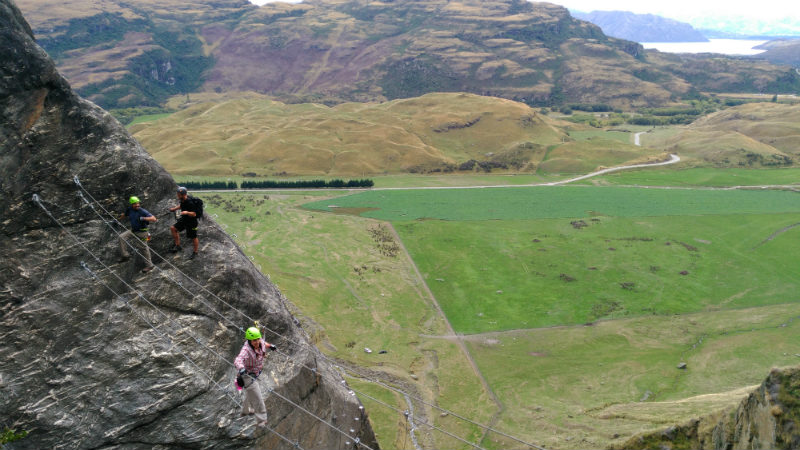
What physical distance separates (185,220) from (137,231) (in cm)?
168

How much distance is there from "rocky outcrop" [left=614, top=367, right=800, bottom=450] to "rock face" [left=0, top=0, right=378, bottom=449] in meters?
20.2

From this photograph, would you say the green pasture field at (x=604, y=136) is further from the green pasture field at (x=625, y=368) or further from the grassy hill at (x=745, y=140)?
the green pasture field at (x=625, y=368)

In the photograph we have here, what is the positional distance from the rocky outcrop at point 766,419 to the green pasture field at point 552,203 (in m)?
74.2

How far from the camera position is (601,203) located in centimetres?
10825

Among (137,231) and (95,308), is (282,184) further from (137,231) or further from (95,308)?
(95,308)

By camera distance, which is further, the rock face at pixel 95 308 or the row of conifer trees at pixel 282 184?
the row of conifer trees at pixel 282 184

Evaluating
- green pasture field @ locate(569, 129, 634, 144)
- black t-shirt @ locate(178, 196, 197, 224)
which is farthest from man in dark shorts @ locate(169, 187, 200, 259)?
green pasture field @ locate(569, 129, 634, 144)

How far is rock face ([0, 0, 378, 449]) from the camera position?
14.7 m

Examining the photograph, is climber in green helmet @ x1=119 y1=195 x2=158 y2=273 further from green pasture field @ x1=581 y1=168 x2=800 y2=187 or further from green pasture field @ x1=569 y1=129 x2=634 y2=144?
green pasture field @ x1=569 y1=129 x2=634 y2=144

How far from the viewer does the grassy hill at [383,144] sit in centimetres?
13975

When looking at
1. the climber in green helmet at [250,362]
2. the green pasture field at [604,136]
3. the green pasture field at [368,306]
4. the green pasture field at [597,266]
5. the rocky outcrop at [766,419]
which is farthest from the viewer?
the green pasture field at [604,136]

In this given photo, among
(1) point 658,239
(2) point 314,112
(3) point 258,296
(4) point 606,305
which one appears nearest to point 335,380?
(3) point 258,296

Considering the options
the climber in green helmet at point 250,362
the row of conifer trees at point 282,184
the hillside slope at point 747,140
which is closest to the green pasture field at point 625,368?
the climber in green helmet at point 250,362

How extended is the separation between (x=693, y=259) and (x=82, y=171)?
86107 millimetres
